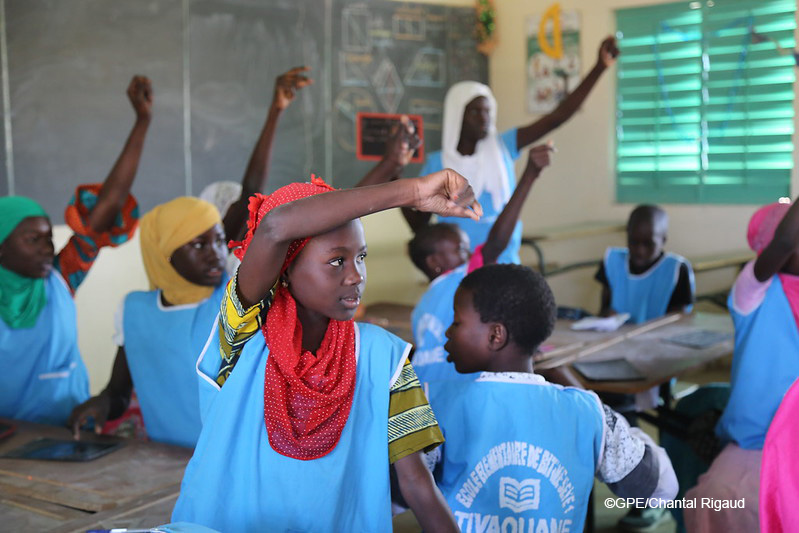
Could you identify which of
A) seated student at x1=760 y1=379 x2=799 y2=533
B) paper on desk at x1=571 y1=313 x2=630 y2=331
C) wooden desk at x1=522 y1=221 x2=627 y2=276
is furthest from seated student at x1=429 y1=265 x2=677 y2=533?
wooden desk at x1=522 y1=221 x2=627 y2=276

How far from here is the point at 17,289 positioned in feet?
8.54

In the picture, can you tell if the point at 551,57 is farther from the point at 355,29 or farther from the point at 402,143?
the point at 402,143

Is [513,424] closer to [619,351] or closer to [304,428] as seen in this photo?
[304,428]

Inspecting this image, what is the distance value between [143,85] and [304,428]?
178 centimetres

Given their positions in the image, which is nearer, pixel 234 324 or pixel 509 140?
pixel 234 324

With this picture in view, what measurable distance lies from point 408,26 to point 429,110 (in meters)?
0.64

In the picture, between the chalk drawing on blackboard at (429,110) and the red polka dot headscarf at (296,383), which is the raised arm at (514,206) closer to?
the red polka dot headscarf at (296,383)

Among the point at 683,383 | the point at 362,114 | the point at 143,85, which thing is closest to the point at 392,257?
the point at 362,114

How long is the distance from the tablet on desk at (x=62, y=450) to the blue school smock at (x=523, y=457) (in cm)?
87

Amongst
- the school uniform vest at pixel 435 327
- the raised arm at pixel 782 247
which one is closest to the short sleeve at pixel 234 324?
the school uniform vest at pixel 435 327

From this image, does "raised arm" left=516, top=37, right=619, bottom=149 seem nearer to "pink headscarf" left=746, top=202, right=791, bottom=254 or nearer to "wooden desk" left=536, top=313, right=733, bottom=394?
"wooden desk" left=536, top=313, right=733, bottom=394

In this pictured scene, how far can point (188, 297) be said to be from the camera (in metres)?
2.43

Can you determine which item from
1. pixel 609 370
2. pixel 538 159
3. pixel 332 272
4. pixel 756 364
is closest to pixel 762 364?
pixel 756 364

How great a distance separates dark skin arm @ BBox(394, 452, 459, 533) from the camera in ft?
4.76
